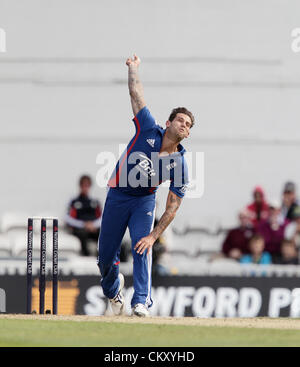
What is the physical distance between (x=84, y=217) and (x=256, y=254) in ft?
7.92

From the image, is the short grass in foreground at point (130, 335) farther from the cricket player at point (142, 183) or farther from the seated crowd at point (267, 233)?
the seated crowd at point (267, 233)

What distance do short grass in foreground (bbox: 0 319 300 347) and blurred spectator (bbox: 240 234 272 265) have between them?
449cm

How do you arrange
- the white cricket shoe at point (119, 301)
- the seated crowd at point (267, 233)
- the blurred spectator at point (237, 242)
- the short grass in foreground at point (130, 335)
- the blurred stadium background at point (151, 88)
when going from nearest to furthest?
1. the short grass in foreground at point (130, 335)
2. the white cricket shoe at point (119, 301)
3. the seated crowd at point (267, 233)
4. the blurred spectator at point (237, 242)
5. the blurred stadium background at point (151, 88)

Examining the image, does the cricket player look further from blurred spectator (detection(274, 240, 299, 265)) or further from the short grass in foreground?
blurred spectator (detection(274, 240, 299, 265))

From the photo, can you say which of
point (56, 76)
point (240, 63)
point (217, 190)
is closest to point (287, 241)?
point (217, 190)

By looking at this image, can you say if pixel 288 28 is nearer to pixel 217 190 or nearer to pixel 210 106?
pixel 210 106

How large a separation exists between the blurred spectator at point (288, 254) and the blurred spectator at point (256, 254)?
0.47 ft

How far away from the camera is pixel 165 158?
8.38 m

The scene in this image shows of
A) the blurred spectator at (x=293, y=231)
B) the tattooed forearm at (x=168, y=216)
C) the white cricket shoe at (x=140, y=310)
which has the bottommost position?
the white cricket shoe at (x=140, y=310)

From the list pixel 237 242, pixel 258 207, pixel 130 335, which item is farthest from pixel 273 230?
pixel 130 335

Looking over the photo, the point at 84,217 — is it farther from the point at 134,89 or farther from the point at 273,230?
the point at 134,89

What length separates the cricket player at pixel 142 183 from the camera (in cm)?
834

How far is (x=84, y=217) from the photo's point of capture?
1329 centimetres

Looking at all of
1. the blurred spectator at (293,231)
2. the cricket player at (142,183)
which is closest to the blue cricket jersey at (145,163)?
the cricket player at (142,183)
